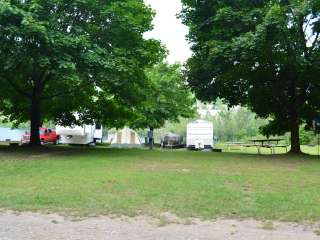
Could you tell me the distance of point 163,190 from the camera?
37.4 feet

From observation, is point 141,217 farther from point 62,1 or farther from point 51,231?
point 62,1

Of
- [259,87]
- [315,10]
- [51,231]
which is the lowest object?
[51,231]

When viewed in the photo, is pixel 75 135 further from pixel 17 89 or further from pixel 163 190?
pixel 163 190

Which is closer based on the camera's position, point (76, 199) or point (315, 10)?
point (76, 199)

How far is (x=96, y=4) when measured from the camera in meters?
21.6

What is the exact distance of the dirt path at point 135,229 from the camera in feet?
25.0

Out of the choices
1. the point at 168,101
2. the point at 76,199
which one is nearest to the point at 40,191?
the point at 76,199

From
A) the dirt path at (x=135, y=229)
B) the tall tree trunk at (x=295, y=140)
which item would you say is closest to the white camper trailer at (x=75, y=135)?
the tall tree trunk at (x=295, y=140)

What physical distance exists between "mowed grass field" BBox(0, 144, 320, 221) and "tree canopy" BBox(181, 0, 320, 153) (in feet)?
20.3

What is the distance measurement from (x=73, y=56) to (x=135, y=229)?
42.5 feet

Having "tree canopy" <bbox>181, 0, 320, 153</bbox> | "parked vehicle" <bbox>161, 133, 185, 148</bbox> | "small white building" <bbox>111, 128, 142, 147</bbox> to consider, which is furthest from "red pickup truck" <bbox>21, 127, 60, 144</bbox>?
"tree canopy" <bbox>181, 0, 320, 153</bbox>

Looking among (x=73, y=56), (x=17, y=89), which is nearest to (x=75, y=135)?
(x=17, y=89)

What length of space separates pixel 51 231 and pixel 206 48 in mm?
16717

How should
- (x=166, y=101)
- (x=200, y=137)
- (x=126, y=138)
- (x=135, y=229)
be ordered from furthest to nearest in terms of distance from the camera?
1. (x=166, y=101)
2. (x=126, y=138)
3. (x=200, y=137)
4. (x=135, y=229)
